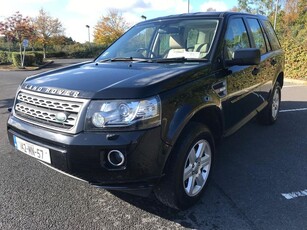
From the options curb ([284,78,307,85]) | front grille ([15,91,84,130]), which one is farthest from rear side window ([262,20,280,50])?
curb ([284,78,307,85])

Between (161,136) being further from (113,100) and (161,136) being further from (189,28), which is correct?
(189,28)

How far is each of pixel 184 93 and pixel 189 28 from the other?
135 centimetres

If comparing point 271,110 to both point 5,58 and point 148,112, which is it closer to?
point 148,112

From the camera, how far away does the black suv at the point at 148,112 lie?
2287 millimetres

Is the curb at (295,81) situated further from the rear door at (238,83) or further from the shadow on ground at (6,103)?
the shadow on ground at (6,103)

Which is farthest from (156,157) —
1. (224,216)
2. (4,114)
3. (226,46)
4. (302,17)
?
(302,17)

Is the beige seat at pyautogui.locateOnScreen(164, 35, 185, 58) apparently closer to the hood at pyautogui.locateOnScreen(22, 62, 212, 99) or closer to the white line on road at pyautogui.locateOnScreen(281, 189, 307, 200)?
the hood at pyautogui.locateOnScreen(22, 62, 212, 99)

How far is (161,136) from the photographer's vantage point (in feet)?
7.65

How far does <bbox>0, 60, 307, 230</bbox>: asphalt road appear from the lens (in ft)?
8.77

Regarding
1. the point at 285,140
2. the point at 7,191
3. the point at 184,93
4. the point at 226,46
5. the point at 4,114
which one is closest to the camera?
the point at 184,93

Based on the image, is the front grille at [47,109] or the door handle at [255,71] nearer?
the front grille at [47,109]

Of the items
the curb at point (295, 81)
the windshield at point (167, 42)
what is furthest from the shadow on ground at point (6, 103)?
the curb at point (295, 81)

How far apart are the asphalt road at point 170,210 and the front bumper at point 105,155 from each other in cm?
52

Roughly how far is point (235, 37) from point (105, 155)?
2352 millimetres
